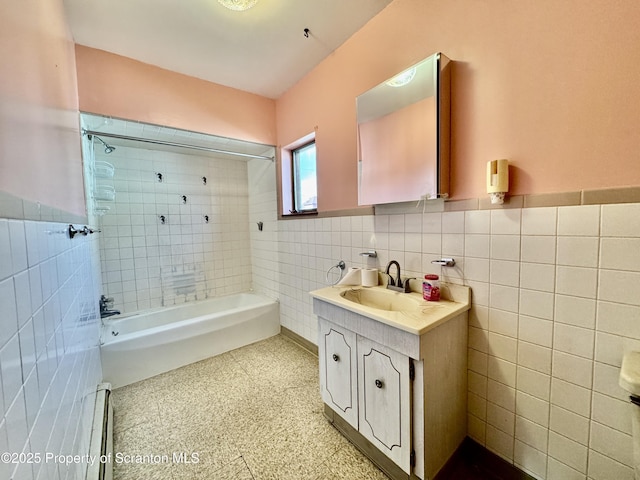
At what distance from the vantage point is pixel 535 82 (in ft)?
3.67

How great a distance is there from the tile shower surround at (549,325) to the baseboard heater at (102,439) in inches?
75.1

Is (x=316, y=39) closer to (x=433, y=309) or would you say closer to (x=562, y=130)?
(x=562, y=130)

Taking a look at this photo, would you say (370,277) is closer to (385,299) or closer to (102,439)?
(385,299)

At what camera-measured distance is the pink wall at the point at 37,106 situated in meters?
0.71

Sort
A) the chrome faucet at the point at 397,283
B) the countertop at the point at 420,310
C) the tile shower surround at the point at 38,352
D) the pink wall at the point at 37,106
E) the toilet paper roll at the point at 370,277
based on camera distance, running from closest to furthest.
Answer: the tile shower surround at the point at 38,352 → the pink wall at the point at 37,106 → the countertop at the point at 420,310 → the chrome faucet at the point at 397,283 → the toilet paper roll at the point at 370,277

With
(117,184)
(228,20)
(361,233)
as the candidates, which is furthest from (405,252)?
(117,184)

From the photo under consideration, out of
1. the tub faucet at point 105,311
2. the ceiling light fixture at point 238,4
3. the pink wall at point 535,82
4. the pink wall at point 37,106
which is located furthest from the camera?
the tub faucet at point 105,311

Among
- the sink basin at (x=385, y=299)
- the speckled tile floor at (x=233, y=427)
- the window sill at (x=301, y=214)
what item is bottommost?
the speckled tile floor at (x=233, y=427)

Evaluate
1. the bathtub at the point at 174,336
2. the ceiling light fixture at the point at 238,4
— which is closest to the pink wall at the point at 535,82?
the ceiling light fixture at the point at 238,4

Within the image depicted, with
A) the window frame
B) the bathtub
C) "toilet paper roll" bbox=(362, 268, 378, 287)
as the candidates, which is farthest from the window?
the bathtub

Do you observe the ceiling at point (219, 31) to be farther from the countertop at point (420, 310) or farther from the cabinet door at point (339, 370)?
the cabinet door at point (339, 370)

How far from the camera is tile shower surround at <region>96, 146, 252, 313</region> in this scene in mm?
2863

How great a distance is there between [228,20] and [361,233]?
1.77m

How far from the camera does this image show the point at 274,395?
1.95 m
